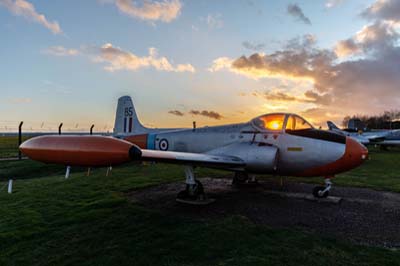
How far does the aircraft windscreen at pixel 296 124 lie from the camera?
8.08m

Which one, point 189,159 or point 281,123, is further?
point 281,123

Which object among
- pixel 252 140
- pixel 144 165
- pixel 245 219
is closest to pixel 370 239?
pixel 245 219

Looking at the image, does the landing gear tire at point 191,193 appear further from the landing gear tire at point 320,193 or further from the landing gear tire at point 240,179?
the landing gear tire at point 320,193

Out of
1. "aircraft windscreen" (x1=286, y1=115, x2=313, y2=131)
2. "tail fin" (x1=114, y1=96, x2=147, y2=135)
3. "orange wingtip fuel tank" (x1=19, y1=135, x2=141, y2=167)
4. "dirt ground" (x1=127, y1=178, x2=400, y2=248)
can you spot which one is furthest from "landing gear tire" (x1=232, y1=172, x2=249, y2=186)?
"orange wingtip fuel tank" (x1=19, y1=135, x2=141, y2=167)

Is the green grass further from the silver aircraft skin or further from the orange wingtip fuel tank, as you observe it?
the silver aircraft skin

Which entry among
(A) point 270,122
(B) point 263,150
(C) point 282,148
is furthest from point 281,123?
(B) point 263,150

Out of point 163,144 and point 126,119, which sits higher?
point 126,119

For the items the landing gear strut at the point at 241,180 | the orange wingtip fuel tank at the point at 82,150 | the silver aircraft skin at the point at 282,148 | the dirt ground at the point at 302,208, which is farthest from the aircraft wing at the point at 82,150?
the landing gear strut at the point at 241,180

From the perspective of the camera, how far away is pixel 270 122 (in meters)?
8.37

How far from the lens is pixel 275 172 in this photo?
789 cm

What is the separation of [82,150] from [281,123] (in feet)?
17.8

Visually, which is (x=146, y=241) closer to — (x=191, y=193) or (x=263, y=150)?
(x=191, y=193)

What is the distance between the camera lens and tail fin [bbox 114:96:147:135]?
13227 millimetres

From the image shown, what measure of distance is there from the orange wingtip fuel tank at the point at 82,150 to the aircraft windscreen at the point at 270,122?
4425 mm
